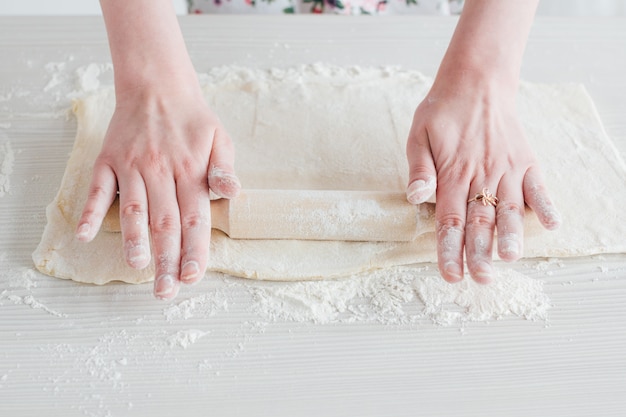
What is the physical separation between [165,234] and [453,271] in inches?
18.3

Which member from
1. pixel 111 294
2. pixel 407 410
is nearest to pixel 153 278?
pixel 111 294

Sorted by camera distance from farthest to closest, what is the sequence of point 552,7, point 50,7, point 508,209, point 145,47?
point 50,7
point 552,7
point 145,47
point 508,209

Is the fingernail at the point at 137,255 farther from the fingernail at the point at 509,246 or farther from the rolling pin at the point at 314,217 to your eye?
the fingernail at the point at 509,246

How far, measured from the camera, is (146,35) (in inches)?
49.1

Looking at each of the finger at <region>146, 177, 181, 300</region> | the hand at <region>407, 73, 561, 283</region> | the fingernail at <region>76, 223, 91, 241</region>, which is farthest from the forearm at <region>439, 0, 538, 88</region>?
the fingernail at <region>76, 223, 91, 241</region>

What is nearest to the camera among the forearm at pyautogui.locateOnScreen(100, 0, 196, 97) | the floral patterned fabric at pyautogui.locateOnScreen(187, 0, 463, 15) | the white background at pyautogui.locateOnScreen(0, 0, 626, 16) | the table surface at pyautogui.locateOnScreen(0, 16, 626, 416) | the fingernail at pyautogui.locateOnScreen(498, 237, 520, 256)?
the table surface at pyautogui.locateOnScreen(0, 16, 626, 416)

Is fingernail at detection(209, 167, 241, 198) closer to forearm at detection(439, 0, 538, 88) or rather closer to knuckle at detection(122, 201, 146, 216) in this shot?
knuckle at detection(122, 201, 146, 216)

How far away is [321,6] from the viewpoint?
176 cm

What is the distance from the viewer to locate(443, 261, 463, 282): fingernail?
3.30ft

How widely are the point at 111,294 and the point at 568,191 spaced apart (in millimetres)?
864

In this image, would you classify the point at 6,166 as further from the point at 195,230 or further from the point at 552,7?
the point at 552,7

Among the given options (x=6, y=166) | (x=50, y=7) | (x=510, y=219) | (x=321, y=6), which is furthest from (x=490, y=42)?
(x=50, y=7)

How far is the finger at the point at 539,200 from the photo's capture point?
107 centimetres

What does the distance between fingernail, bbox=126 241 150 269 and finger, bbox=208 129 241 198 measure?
0.52ft
